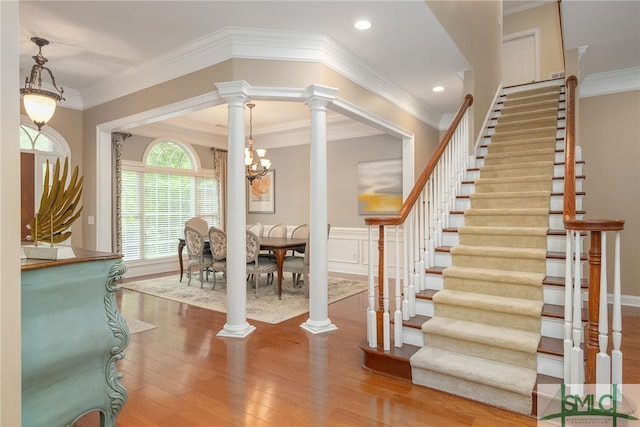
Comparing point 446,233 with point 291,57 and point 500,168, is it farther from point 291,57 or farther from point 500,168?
point 291,57

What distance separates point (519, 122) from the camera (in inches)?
199

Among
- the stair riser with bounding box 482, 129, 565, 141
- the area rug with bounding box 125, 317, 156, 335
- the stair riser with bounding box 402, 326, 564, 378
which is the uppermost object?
the stair riser with bounding box 482, 129, 565, 141

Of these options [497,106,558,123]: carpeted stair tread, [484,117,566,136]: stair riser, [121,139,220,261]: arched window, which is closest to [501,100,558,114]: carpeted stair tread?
[497,106,558,123]: carpeted stair tread

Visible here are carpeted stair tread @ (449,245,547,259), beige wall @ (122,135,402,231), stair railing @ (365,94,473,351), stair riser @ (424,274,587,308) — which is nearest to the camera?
stair riser @ (424,274,587,308)

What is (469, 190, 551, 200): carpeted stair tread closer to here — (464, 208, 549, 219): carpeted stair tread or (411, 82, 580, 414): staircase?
(411, 82, 580, 414): staircase

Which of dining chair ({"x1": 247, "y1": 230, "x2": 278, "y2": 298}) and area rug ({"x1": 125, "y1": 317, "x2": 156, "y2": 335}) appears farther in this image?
dining chair ({"x1": 247, "y1": 230, "x2": 278, "y2": 298})

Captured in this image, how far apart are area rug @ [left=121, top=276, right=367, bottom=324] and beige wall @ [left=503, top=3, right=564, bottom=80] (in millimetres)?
5257

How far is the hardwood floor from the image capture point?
216cm

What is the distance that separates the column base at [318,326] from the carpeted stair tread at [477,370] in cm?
122

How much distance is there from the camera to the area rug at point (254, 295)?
4348 mm

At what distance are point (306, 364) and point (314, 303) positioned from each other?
0.88 metres

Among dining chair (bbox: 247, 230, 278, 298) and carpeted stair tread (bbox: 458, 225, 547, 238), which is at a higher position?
carpeted stair tread (bbox: 458, 225, 547, 238)

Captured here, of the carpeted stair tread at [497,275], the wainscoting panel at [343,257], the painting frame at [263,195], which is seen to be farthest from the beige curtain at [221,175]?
the carpeted stair tread at [497,275]

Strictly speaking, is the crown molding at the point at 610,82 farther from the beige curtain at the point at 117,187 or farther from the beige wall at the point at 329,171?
the beige curtain at the point at 117,187
